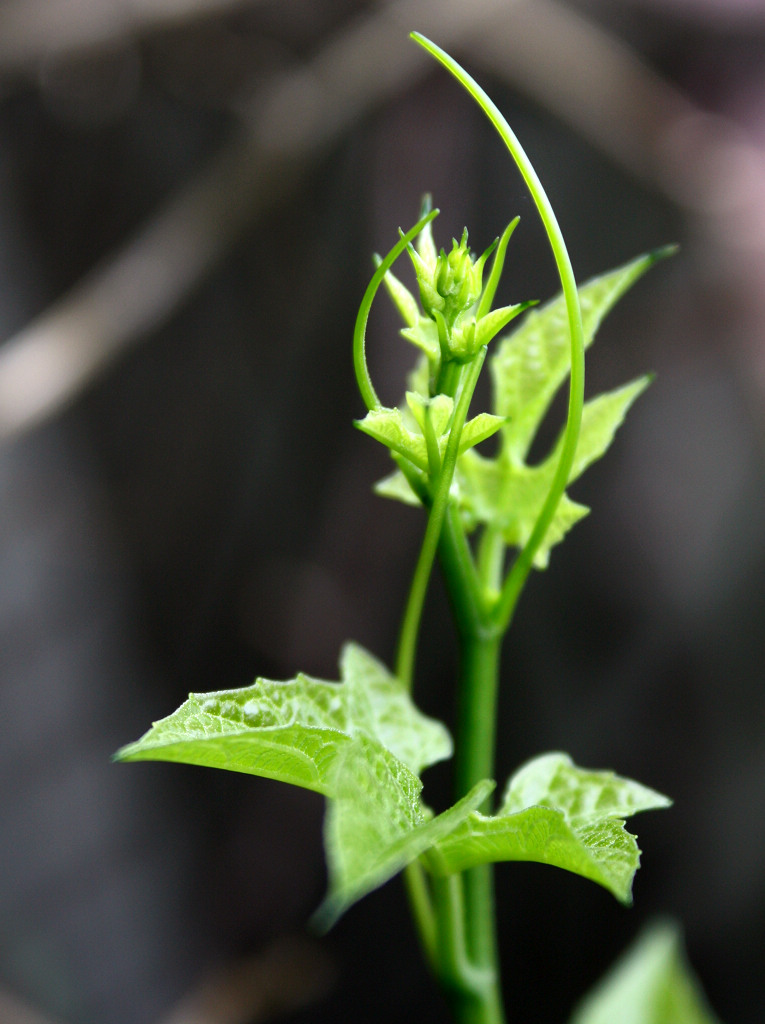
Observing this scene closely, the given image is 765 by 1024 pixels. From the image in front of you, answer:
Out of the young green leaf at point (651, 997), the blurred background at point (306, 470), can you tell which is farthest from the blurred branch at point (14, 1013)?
the young green leaf at point (651, 997)

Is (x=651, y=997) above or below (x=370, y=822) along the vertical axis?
below

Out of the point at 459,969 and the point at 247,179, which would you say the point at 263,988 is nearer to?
the point at 459,969

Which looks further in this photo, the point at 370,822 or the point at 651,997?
the point at 651,997

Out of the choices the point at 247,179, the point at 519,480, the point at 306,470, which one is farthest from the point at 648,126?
the point at 519,480

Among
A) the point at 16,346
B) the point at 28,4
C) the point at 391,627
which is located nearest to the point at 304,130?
the point at 28,4

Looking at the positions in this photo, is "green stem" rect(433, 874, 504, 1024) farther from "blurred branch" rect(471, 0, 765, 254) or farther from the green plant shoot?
"blurred branch" rect(471, 0, 765, 254)

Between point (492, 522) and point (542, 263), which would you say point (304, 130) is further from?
point (492, 522)

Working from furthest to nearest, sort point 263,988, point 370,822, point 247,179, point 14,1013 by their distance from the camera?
point 263,988 → point 247,179 → point 14,1013 → point 370,822
